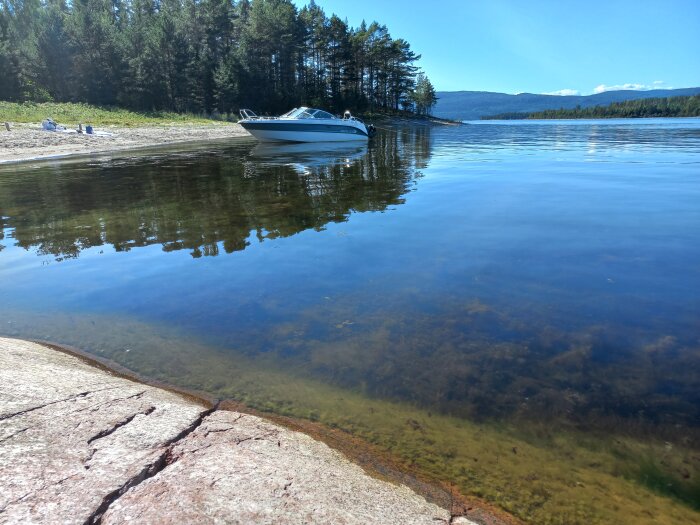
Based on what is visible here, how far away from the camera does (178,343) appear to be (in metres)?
4.62

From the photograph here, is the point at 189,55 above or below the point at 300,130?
above

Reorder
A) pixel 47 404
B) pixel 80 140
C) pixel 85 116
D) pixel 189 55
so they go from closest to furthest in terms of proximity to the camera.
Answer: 1. pixel 47 404
2. pixel 80 140
3. pixel 85 116
4. pixel 189 55

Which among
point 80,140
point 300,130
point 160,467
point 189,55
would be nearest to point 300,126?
point 300,130

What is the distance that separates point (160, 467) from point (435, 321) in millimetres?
3272

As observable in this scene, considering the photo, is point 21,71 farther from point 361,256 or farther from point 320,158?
point 361,256

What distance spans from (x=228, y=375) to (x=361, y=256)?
3.64 m

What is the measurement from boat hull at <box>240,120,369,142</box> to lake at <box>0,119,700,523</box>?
20516 mm

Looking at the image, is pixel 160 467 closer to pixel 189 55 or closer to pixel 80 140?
pixel 80 140

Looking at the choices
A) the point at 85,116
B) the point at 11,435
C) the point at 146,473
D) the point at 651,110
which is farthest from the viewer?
the point at 651,110

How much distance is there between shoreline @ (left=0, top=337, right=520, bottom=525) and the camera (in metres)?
2.57

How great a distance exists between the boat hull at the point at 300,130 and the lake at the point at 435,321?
67.3ft

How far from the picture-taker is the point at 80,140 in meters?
30.0

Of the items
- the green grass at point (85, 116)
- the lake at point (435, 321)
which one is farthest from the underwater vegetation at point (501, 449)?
the green grass at point (85, 116)

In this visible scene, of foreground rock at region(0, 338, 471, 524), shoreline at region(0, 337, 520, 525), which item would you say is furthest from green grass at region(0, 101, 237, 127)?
foreground rock at region(0, 338, 471, 524)
